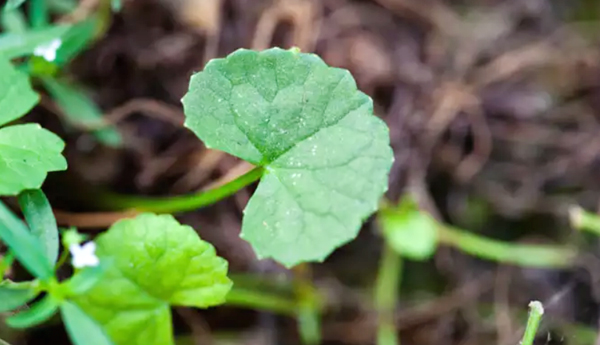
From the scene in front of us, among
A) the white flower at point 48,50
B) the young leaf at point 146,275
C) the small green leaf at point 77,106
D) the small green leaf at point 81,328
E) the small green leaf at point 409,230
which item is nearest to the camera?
the small green leaf at point 81,328

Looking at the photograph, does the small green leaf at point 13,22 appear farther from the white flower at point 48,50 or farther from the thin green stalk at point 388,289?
the thin green stalk at point 388,289

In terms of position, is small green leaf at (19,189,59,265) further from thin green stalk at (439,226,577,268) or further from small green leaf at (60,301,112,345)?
thin green stalk at (439,226,577,268)

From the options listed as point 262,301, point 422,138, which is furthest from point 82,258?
point 422,138

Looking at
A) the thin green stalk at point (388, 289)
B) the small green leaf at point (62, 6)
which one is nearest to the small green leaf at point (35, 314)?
the small green leaf at point (62, 6)

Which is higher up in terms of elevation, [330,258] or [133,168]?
[133,168]

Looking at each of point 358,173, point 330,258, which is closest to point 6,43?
point 358,173

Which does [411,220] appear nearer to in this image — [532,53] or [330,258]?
[330,258]
